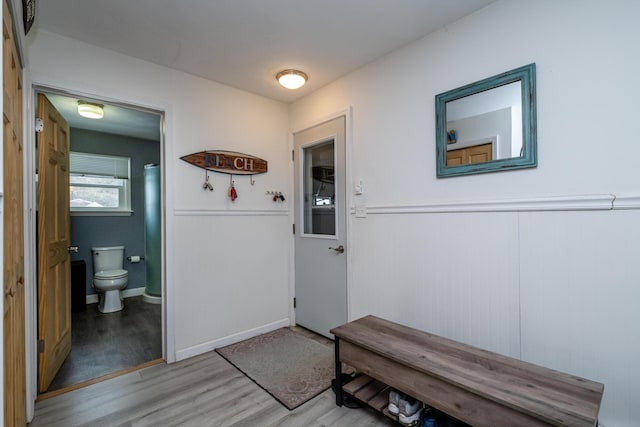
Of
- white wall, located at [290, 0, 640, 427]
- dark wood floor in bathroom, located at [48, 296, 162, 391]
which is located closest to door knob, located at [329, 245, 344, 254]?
white wall, located at [290, 0, 640, 427]

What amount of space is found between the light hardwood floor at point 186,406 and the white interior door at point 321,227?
0.90 meters

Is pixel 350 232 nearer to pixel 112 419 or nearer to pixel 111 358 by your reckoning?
pixel 112 419

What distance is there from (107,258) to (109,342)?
61.0 inches

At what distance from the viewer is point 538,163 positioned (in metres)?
1.59

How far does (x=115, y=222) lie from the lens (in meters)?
4.18

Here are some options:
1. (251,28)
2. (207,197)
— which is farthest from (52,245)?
(251,28)

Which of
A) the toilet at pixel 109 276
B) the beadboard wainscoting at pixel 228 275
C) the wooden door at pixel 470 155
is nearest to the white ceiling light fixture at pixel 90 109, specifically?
the beadboard wainscoting at pixel 228 275

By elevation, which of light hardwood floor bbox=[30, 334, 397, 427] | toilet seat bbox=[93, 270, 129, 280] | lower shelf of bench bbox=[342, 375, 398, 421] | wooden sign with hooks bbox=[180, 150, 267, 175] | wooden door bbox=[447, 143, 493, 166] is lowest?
light hardwood floor bbox=[30, 334, 397, 427]

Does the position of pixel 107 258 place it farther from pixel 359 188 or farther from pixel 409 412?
pixel 409 412

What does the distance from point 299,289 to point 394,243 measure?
4.23ft

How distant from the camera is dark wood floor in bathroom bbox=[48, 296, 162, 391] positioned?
90.4 inches

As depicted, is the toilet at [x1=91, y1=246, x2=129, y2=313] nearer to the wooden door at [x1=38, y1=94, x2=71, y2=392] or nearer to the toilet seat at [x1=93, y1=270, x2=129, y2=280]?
the toilet seat at [x1=93, y1=270, x2=129, y2=280]

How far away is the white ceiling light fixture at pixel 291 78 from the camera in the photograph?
252 cm

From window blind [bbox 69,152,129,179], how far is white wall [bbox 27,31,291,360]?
2351 millimetres
